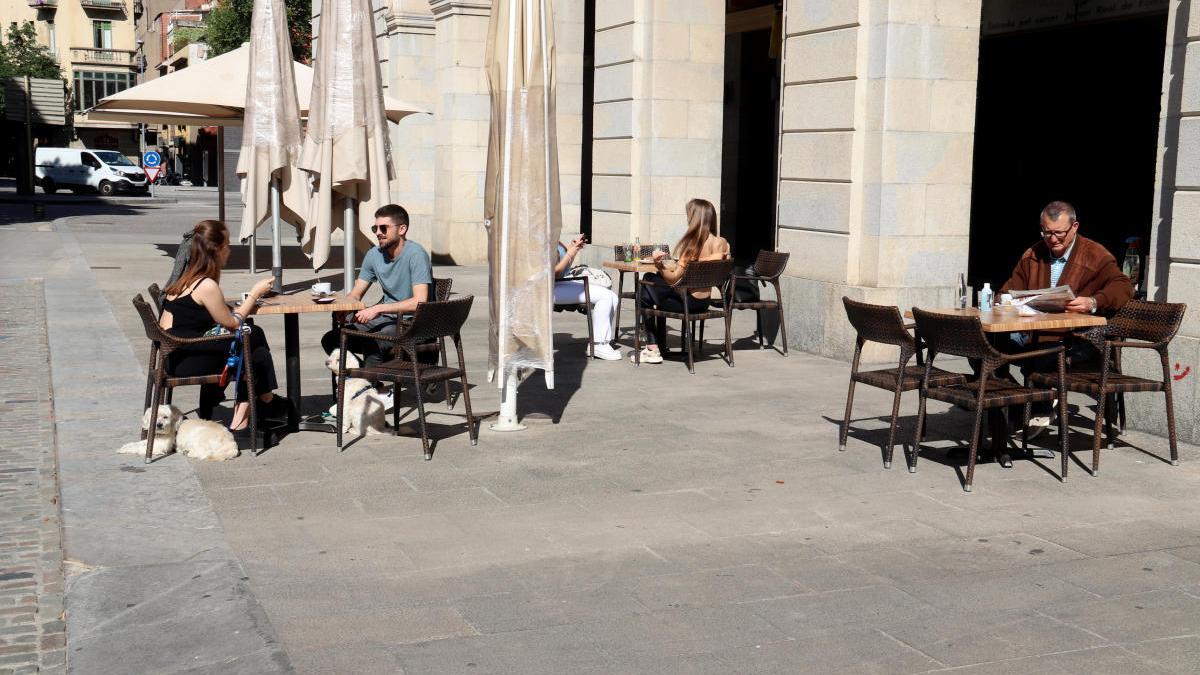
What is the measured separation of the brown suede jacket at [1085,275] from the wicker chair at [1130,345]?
0.11 meters

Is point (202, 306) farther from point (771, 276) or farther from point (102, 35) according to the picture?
point (102, 35)

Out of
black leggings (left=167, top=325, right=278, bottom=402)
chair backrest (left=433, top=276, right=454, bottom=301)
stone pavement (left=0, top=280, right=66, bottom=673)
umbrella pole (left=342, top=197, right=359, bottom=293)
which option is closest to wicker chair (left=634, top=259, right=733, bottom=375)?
chair backrest (left=433, top=276, right=454, bottom=301)

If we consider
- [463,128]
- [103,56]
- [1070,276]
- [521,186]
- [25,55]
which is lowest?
[1070,276]

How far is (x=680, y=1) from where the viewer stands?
1412cm

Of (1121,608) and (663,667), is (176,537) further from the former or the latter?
(1121,608)

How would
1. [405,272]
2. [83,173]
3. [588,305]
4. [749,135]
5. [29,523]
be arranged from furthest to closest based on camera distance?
1. [83,173]
2. [749,135]
3. [588,305]
4. [405,272]
5. [29,523]

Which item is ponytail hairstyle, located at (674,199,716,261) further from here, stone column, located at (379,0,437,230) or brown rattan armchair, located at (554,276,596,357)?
stone column, located at (379,0,437,230)

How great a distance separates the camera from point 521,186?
25.5ft

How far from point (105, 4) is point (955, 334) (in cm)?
9525

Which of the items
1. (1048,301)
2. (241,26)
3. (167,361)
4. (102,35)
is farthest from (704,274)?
(102,35)

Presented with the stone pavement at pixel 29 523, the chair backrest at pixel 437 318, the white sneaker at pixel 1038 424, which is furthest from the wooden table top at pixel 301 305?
the white sneaker at pixel 1038 424

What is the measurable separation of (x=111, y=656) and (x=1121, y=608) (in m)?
3.66

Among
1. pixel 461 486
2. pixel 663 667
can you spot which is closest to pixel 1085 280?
pixel 461 486

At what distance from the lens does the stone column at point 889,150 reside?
10617 millimetres
